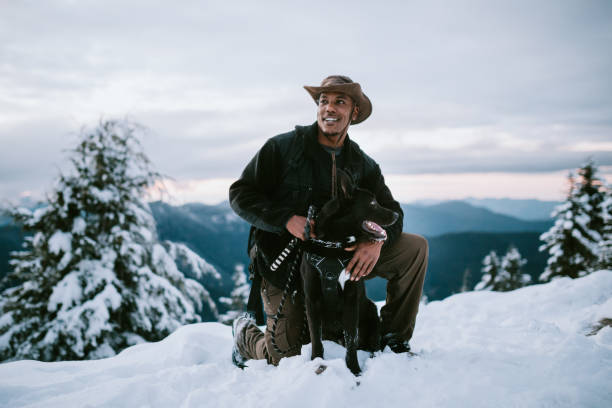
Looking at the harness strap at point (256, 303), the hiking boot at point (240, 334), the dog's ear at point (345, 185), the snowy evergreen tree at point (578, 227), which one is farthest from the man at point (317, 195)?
the snowy evergreen tree at point (578, 227)

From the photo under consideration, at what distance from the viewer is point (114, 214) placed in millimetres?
8062

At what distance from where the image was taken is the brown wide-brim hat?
289cm

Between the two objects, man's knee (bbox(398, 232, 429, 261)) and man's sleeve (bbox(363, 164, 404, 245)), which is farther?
man's sleeve (bbox(363, 164, 404, 245))

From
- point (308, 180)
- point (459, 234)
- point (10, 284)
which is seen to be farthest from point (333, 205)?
point (459, 234)

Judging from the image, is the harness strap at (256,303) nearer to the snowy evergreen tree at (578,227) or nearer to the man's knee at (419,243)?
the man's knee at (419,243)

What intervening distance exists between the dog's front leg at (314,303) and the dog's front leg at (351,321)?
220 millimetres

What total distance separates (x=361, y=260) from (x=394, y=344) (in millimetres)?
1103

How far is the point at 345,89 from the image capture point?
2914 mm

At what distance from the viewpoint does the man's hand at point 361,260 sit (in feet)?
8.54

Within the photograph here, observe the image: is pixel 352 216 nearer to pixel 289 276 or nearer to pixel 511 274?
pixel 289 276

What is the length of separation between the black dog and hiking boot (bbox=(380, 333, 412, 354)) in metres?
0.69

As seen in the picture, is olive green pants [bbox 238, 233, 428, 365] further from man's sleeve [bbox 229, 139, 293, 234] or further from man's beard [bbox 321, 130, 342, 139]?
man's beard [bbox 321, 130, 342, 139]

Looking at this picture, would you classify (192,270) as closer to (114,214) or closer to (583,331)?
(114,214)

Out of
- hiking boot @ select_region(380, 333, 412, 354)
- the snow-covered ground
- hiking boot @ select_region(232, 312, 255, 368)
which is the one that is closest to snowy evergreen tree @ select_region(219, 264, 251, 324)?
hiking boot @ select_region(232, 312, 255, 368)
